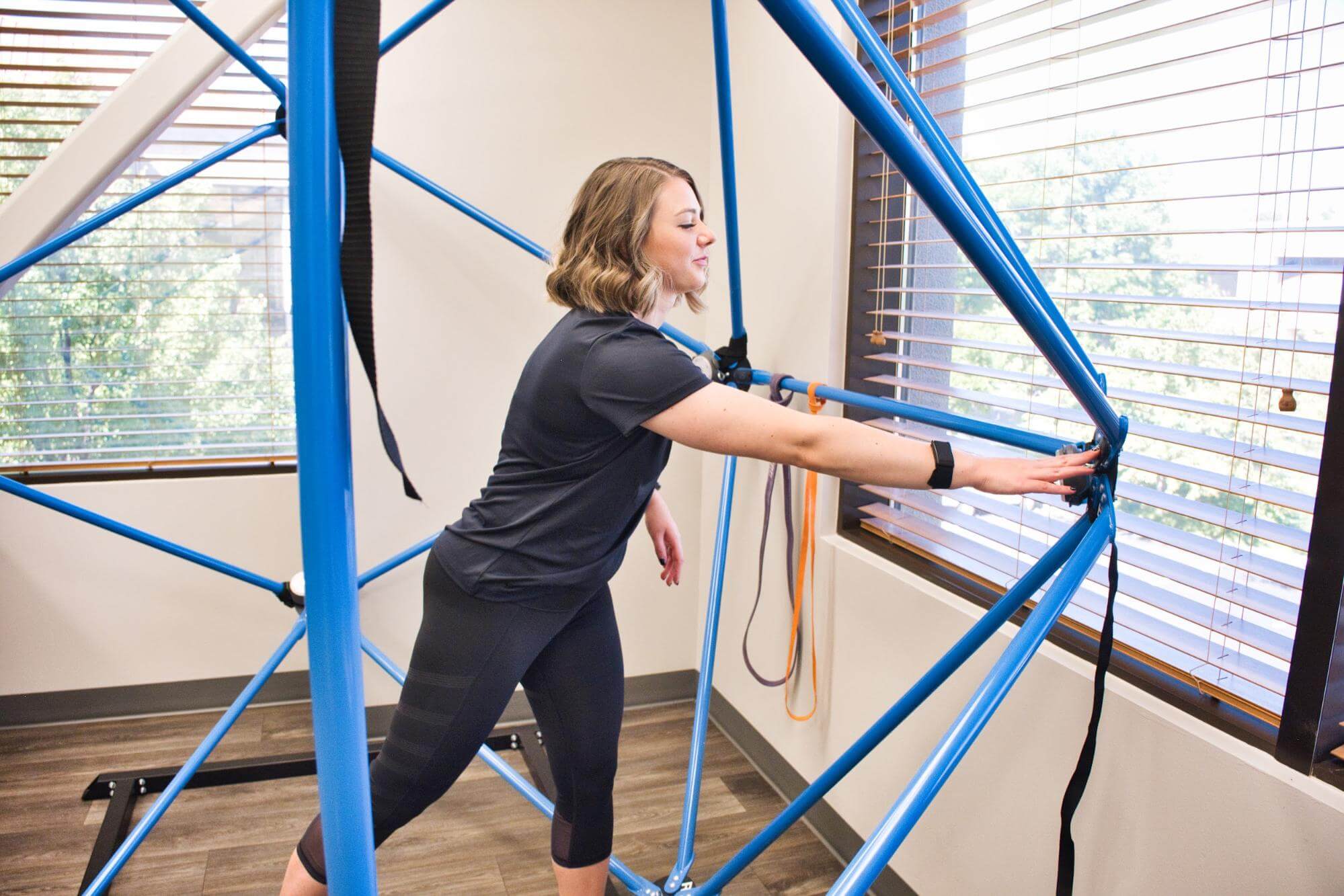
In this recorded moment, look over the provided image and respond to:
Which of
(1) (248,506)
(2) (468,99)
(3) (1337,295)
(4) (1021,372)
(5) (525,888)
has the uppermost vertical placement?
(2) (468,99)

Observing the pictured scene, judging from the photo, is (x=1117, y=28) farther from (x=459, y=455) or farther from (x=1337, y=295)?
(x=459, y=455)

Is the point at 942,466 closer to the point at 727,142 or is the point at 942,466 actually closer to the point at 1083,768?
the point at 1083,768

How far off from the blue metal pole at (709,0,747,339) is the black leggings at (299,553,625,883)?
2.95ft

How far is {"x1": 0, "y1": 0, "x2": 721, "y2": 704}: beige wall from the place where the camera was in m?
2.84

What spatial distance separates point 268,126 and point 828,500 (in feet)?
4.91

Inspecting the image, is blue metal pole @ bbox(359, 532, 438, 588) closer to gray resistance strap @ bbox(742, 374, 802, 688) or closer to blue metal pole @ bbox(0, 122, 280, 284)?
gray resistance strap @ bbox(742, 374, 802, 688)

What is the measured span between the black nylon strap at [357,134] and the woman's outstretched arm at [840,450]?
2.08 feet

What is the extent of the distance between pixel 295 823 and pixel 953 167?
2.15 metres

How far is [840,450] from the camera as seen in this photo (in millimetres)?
1212

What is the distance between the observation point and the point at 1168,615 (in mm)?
1725

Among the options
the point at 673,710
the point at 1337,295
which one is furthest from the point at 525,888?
the point at 1337,295

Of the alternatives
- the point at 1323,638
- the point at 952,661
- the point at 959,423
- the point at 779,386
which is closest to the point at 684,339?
the point at 779,386

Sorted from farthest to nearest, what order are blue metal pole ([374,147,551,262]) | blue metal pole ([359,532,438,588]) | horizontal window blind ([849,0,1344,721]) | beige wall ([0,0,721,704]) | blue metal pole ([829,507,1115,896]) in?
beige wall ([0,0,721,704]) < blue metal pole ([359,532,438,588]) < blue metal pole ([374,147,551,262]) < horizontal window blind ([849,0,1344,721]) < blue metal pole ([829,507,1115,896])

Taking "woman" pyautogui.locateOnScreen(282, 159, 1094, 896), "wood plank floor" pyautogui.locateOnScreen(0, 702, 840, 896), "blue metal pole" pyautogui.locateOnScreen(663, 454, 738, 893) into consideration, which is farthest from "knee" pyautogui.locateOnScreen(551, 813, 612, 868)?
"wood plank floor" pyautogui.locateOnScreen(0, 702, 840, 896)
